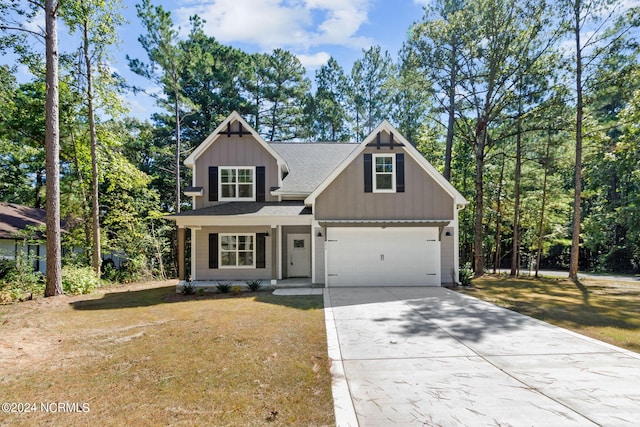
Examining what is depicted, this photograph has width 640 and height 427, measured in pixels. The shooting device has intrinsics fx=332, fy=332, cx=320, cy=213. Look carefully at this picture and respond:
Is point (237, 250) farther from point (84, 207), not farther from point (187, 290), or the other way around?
point (84, 207)

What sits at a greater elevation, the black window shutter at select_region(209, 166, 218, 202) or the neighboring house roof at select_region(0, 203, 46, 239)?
the black window shutter at select_region(209, 166, 218, 202)

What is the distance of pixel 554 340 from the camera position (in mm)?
5965

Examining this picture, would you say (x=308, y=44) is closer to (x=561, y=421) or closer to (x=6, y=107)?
(x=6, y=107)

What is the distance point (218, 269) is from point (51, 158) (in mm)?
6716

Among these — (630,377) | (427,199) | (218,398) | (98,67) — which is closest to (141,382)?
(218,398)

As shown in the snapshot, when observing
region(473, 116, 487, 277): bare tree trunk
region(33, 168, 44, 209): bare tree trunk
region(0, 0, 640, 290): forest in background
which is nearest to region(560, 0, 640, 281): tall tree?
region(0, 0, 640, 290): forest in background

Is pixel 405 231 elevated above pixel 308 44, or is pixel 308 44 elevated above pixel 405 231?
pixel 308 44

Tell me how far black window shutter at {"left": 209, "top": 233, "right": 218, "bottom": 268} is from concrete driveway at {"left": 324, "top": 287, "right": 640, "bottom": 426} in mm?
7431

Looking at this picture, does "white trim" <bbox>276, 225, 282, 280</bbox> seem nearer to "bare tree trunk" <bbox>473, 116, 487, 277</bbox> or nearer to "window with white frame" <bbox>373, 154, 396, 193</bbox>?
"window with white frame" <bbox>373, 154, 396, 193</bbox>

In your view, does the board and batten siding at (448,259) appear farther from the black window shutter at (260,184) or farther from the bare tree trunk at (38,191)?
the bare tree trunk at (38,191)

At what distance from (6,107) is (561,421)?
2084 centimetres

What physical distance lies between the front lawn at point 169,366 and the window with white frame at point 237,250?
4.75 metres

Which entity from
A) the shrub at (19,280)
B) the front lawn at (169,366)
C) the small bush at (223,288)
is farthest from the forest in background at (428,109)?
the front lawn at (169,366)

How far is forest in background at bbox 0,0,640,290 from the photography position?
14508 millimetres
